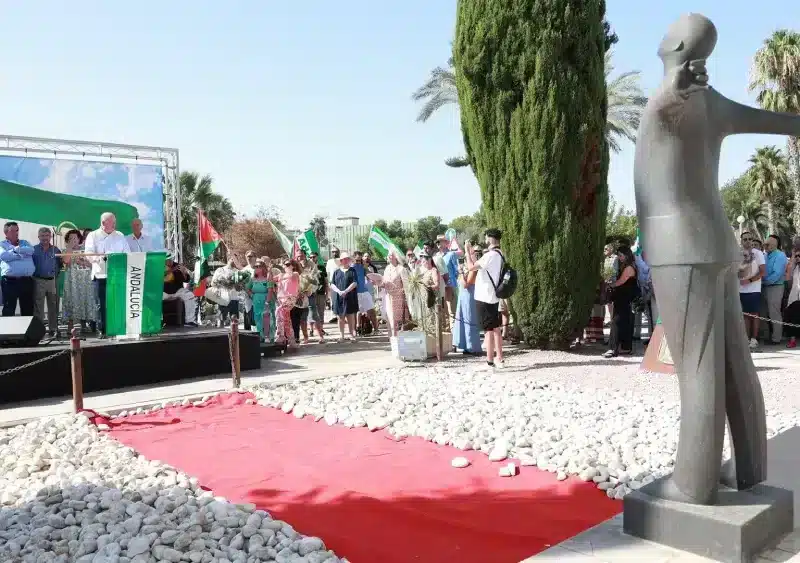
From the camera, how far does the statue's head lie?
9.31ft

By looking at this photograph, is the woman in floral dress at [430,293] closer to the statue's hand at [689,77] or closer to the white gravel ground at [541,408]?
the white gravel ground at [541,408]

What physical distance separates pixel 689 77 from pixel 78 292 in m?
10.1

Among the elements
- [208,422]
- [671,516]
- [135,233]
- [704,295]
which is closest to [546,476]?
[671,516]

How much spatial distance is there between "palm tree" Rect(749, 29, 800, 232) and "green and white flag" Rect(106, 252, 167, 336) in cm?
2517

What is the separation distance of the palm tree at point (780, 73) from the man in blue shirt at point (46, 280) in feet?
84.7

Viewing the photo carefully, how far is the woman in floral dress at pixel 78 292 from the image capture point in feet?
33.8

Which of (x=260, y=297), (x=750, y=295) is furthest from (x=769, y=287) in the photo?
(x=260, y=297)

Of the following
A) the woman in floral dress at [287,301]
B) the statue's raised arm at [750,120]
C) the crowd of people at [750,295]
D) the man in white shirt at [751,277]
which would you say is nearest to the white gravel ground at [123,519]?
the statue's raised arm at [750,120]

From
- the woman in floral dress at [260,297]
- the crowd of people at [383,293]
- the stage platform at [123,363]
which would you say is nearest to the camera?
the stage platform at [123,363]

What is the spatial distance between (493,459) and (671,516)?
195cm

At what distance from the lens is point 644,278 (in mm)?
11156

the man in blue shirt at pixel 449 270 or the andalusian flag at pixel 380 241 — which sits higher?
the andalusian flag at pixel 380 241

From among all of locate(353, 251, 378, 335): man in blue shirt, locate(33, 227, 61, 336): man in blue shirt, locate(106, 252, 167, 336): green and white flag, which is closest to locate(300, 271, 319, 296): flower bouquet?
locate(353, 251, 378, 335): man in blue shirt

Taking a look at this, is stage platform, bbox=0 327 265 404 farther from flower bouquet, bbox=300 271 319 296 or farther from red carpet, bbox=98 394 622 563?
flower bouquet, bbox=300 271 319 296
